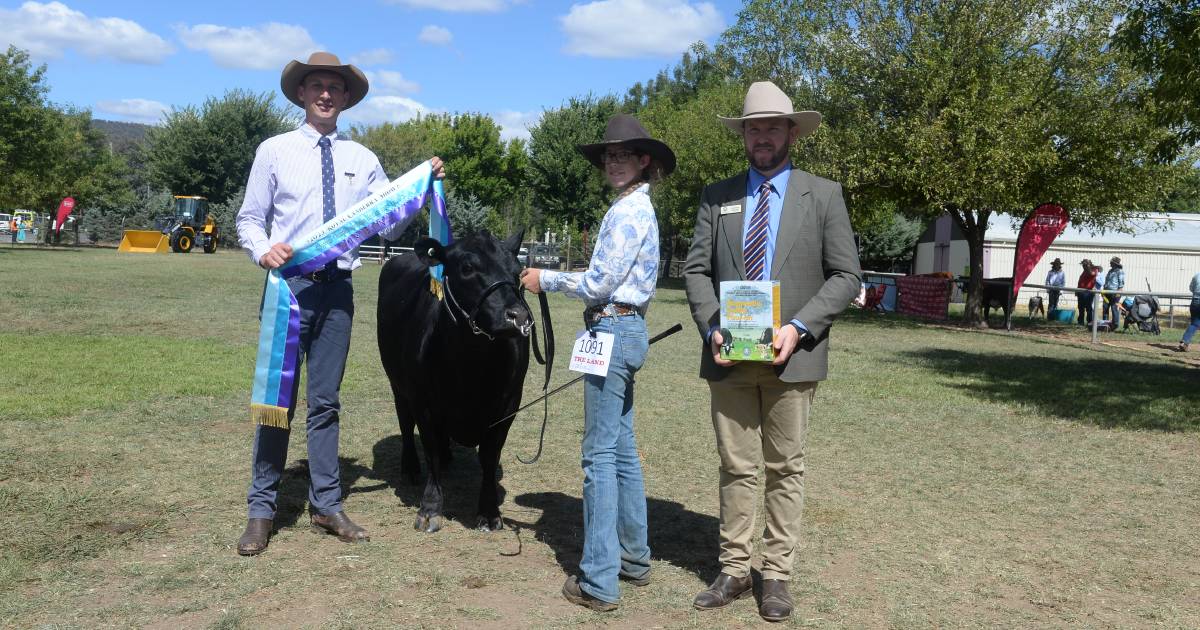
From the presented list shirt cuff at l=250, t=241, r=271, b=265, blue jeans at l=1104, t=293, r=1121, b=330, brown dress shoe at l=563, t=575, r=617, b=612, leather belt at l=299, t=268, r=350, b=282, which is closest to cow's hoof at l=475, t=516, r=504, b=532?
brown dress shoe at l=563, t=575, r=617, b=612

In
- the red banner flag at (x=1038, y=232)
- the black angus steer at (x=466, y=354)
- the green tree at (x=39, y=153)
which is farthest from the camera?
the green tree at (x=39, y=153)

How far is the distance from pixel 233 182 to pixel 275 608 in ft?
202

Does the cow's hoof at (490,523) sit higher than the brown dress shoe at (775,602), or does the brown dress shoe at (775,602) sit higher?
the brown dress shoe at (775,602)

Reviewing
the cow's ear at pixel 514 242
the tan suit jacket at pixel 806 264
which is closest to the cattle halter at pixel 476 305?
the cow's ear at pixel 514 242

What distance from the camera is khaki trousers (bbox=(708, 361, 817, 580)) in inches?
166

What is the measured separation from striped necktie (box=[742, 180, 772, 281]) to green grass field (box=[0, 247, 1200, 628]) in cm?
154

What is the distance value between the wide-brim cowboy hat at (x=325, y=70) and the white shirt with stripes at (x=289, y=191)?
26 cm

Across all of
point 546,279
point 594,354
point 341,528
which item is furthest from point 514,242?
Answer: point 341,528

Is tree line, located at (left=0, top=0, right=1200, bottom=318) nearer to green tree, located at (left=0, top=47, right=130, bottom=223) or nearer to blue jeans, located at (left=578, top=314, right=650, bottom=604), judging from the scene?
blue jeans, located at (left=578, top=314, right=650, bottom=604)

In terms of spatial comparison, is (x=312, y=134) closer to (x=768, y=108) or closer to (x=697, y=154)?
(x=768, y=108)

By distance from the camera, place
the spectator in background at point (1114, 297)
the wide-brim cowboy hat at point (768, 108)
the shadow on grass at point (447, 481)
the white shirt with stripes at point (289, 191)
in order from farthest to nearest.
→ the spectator in background at point (1114, 297) < the shadow on grass at point (447, 481) < the white shirt with stripes at point (289, 191) < the wide-brim cowboy hat at point (768, 108)

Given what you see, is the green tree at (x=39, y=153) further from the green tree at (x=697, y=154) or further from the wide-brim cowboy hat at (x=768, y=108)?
the wide-brim cowboy hat at (x=768, y=108)

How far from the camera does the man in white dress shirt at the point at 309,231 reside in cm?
498

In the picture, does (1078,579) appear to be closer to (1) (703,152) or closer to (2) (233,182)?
(1) (703,152)
